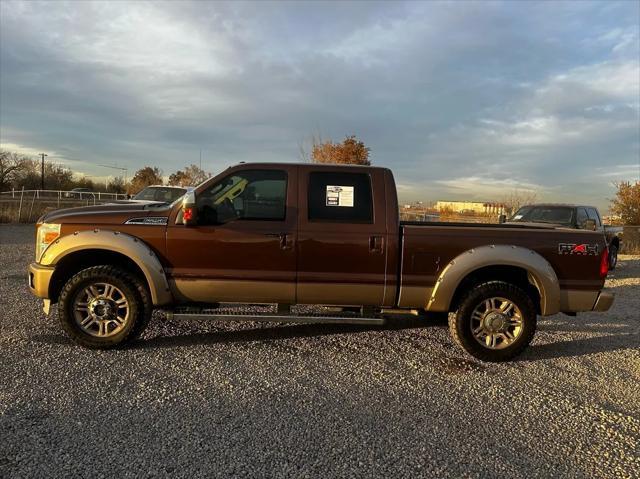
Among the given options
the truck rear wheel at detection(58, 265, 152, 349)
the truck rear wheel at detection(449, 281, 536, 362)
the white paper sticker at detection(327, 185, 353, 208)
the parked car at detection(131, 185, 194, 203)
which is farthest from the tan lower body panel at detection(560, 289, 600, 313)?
the parked car at detection(131, 185, 194, 203)

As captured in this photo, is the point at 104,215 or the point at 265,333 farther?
the point at 265,333

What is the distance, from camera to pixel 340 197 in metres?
4.95

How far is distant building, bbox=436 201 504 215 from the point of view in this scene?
85.0 ft

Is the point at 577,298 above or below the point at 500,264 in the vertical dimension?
below

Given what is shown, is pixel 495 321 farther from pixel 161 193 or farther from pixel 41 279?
pixel 161 193

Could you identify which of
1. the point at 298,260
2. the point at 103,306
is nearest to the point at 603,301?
the point at 298,260

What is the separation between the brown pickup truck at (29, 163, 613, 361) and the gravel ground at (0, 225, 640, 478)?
44cm

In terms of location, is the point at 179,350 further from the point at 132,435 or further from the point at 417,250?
the point at 417,250

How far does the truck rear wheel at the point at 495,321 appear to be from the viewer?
4.86 m

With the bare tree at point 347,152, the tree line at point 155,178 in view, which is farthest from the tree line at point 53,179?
the bare tree at point 347,152

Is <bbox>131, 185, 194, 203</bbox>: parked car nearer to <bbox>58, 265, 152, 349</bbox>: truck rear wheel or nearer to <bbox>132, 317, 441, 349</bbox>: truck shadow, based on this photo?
<bbox>132, 317, 441, 349</bbox>: truck shadow

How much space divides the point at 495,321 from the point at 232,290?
110 inches

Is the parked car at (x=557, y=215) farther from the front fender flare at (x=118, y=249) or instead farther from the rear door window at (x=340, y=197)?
the front fender flare at (x=118, y=249)

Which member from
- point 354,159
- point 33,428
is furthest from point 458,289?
point 354,159
